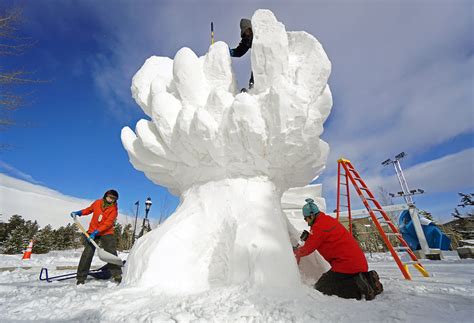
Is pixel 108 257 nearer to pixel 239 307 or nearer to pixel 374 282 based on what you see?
pixel 239 307

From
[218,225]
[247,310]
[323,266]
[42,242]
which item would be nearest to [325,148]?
[323,266]

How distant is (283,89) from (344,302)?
2.39 metres

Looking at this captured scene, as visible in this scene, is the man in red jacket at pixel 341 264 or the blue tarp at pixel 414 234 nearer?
the man in red jacket at pixel 341 264

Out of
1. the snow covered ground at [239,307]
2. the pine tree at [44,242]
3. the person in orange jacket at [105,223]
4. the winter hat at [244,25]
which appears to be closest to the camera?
the snow covered ground at [239,307]

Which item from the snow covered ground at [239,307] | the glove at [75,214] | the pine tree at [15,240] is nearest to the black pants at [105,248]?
the glove at [75,214]

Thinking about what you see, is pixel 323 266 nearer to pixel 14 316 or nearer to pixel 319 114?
pixel 319 114

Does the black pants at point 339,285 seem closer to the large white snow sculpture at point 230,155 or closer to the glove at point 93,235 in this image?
the large white snow sculpture at point 230,155

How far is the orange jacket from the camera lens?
4.05 metres

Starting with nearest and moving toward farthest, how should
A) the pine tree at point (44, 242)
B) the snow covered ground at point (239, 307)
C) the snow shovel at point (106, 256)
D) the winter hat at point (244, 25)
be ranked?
the snow covered ground at point (239, 307) → the snow shovel at point (106, 256) → the winter hat at point (244, 25) → the pine tree at point (44, 242)

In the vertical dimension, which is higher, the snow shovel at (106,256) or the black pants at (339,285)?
the snow shovel at (106,256)

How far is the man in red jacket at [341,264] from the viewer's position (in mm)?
2473

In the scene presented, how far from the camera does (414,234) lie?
927 centimetres

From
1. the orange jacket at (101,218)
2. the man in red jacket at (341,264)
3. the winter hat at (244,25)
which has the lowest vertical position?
the man in red jacket at (341,264)

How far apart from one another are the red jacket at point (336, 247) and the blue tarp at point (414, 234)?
8265 mm
